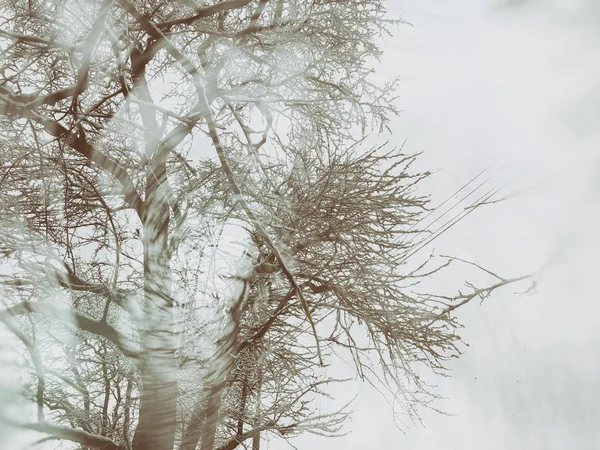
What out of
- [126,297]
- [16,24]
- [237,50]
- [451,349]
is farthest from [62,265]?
[451,349]

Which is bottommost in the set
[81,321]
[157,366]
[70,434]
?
[70,434]

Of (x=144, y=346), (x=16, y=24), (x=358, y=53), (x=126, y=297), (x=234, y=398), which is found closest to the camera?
(x=16, y=24)

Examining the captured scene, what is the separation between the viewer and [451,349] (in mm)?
4809

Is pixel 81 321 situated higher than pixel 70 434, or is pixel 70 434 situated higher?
pixel 81 321

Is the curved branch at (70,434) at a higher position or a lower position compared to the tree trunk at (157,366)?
lower

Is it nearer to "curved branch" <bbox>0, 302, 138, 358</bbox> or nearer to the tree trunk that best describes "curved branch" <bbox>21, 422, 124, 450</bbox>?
the tree trunk

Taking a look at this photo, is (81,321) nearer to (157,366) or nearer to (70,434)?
(157,366)

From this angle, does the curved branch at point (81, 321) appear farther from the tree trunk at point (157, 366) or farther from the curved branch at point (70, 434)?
the curved branch at point (70, 434)

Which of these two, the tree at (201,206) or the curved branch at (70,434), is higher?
the tree at (201,206)

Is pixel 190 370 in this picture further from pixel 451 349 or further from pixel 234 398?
pixel 451 349

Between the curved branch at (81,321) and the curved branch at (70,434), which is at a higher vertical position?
the curved branch at (81,321)

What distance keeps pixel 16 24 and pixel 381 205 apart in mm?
4291

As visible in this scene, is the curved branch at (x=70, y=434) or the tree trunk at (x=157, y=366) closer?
the tree trunk at (x=157, y=366)

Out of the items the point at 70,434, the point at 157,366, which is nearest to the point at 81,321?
the point at 157,366
